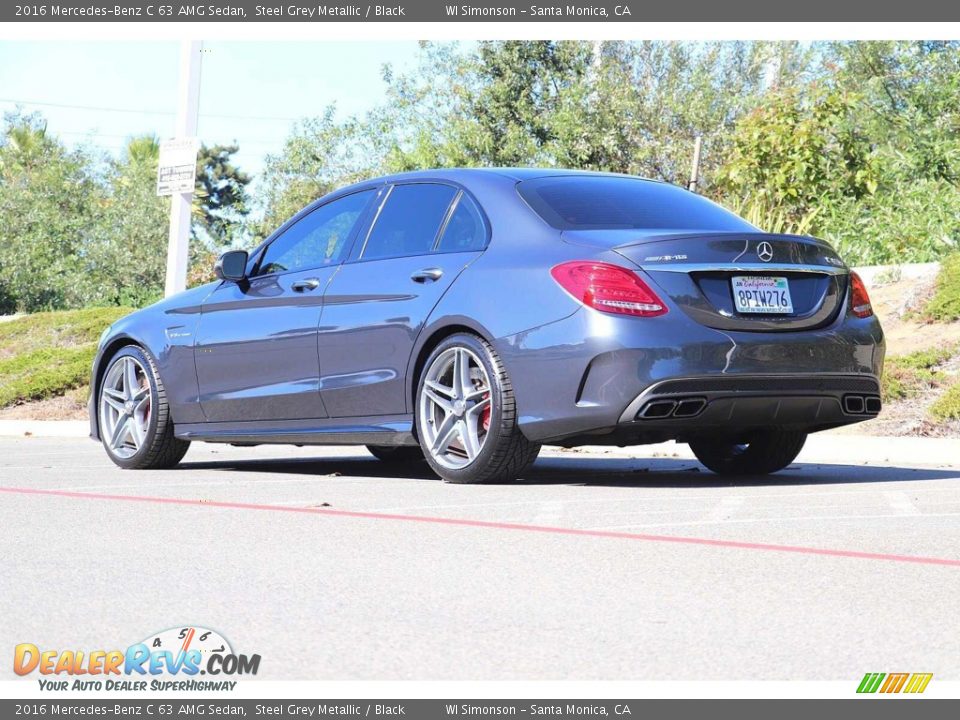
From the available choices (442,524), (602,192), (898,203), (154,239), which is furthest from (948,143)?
(154,239)

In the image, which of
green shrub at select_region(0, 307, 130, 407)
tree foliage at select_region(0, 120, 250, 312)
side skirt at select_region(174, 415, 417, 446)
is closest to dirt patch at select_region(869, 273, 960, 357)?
side skirt at select_region(174, 415, 417, 446)

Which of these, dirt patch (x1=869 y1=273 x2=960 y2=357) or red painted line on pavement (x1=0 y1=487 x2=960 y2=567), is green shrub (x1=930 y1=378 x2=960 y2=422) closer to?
dirt patch (x1=869 y1=273 x2=960 y2=357)

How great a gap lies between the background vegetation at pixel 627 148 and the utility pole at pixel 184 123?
6490mm

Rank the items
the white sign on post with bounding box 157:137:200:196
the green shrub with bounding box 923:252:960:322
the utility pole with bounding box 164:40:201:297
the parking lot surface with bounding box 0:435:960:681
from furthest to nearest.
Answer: the utility pole with bounding box 164:40:201:297, the white sign on post with bounding box 157:137:200:196, the green shrub with bounding box 923:252:960:322, the parking lot surface with bounding box 0:435:960:681

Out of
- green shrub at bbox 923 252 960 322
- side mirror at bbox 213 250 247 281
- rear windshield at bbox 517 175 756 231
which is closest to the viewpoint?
rear windshield at bbox 517 175 756 231

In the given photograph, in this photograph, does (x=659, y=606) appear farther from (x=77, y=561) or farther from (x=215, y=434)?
(x=215, y=434)

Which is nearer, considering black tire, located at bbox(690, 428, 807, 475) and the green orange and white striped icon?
the green orange and white striped icon

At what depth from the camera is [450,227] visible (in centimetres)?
835

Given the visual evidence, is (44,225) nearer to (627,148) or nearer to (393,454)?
(627,148)

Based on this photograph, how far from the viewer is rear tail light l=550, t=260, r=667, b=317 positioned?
7336mm

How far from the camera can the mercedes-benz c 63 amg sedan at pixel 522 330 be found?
290 inches

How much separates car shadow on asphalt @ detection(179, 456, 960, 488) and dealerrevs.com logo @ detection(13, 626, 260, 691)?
444 centimetres

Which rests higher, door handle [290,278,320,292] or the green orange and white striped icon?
door handle [290,278,320,292]
